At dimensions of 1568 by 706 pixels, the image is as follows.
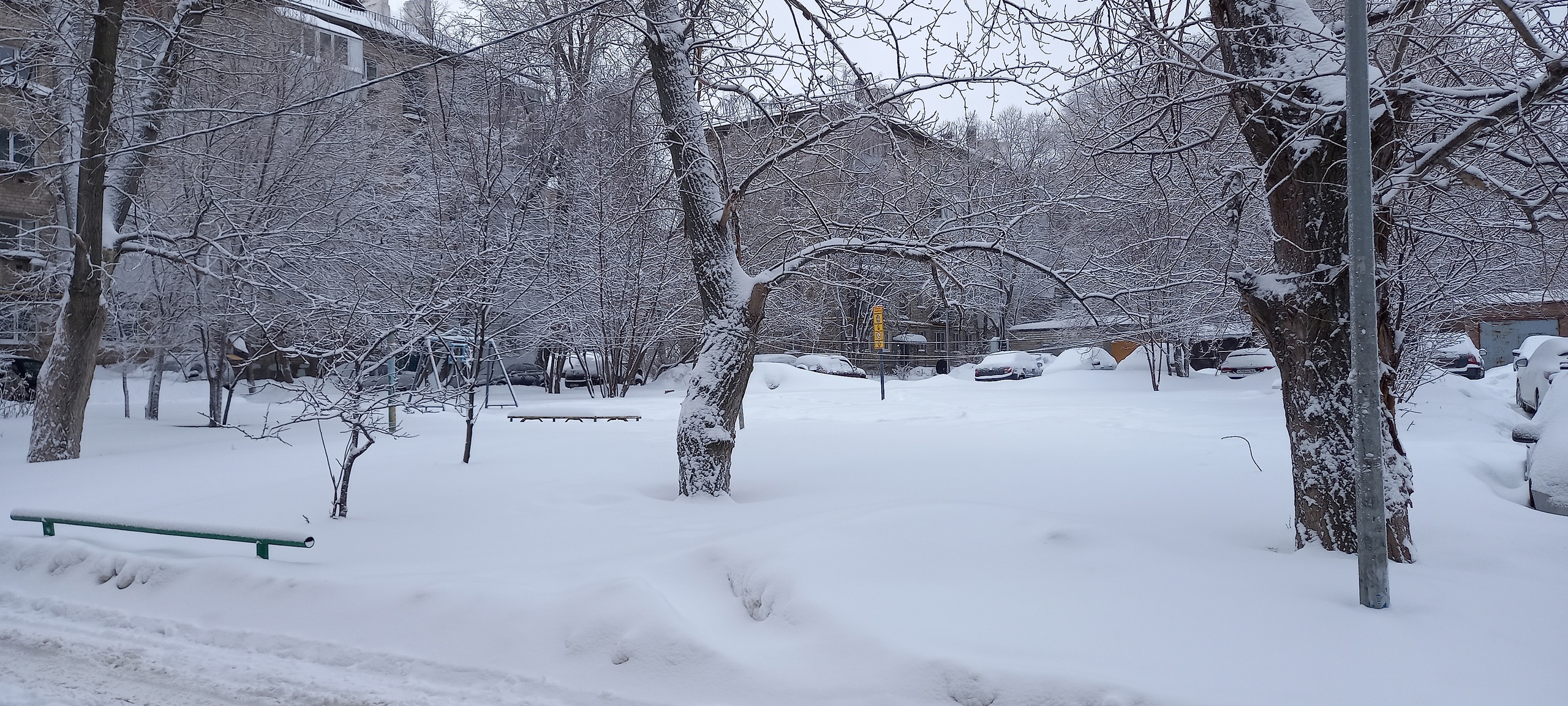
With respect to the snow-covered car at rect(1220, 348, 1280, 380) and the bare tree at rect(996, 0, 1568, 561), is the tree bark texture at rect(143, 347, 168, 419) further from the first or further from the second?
the snow-covered car at rect(1220, 348, 1280, 380)

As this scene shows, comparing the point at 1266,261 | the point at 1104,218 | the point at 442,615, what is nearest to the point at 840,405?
the point at 1104,218

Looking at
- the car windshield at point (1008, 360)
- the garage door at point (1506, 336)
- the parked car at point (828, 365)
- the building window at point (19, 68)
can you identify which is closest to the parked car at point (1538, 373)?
the car windshield at point (1008, 360)

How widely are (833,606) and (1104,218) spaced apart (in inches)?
383

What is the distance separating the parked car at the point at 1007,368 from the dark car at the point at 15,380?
25682 mm

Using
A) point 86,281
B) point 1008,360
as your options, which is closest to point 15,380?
point 86,281

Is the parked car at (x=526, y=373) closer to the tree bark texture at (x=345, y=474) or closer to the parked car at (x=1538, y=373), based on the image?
the tree bark texture at (x=345, y=474)

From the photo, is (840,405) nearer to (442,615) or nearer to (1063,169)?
(1063,169)

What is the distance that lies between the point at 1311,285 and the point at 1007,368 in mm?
26017

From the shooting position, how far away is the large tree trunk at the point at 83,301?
1136 cm

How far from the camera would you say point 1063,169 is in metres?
8.77

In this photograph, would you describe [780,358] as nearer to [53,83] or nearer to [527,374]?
[527,374]

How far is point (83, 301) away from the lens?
11.7 meters

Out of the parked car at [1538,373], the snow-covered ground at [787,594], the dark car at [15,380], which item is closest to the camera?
the snow-covered ground at [787,594]

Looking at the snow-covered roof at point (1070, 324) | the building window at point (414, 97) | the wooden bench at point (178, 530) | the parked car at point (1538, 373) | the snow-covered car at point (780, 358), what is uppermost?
the building window at point (414, 97)
